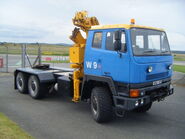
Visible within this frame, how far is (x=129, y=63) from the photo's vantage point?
5.21m

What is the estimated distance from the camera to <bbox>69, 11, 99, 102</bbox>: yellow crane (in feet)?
22.6

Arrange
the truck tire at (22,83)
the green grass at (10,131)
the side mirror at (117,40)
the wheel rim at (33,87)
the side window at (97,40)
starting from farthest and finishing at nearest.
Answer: the truck tire at (22,83) < the wheel rim at (33,87) < the side window at (97,40) < the side mirror at (117,40) < the green grass at (10,131)

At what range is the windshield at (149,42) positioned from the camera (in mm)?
5441

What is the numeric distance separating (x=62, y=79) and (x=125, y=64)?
9.84 feet

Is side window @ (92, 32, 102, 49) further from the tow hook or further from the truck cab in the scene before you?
the tow hook

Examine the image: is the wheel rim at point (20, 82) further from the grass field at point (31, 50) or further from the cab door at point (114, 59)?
the cab door at point (114, 59)

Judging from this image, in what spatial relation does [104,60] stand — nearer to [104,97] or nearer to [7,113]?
[104,97]

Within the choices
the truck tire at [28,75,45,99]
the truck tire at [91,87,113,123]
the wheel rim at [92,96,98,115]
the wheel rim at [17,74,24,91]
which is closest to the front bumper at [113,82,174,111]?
the truck tire at [91,87,113,123]

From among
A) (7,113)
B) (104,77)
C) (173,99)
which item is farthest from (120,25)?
(173,99)

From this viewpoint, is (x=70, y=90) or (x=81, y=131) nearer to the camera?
(x=81, y=131)

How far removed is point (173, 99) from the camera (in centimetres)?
894

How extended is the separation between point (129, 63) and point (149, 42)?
3.64 ft

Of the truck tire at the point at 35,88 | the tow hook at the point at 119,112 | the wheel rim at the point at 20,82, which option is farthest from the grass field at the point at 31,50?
the tow hook at the point at 119,112

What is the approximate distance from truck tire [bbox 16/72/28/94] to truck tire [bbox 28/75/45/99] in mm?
467
